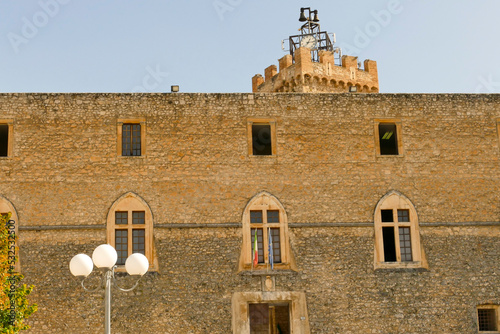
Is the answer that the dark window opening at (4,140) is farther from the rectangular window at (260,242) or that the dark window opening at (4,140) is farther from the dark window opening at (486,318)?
the dark window opening at (486,318)

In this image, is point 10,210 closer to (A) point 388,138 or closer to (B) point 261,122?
(B) point 261,122

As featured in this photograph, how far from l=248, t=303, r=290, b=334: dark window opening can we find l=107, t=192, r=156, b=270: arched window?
7094 millimetres

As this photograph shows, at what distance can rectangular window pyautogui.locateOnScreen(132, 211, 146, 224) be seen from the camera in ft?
66.1

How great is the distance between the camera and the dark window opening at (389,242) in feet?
69.2

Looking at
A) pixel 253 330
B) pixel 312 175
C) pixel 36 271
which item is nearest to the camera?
pixel 36 271

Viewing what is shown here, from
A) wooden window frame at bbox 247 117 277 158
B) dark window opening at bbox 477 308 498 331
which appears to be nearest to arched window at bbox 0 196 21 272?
wooden window frame at bbox 247 117 277 158

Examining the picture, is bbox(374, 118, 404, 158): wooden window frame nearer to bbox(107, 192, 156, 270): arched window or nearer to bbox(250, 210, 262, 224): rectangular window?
bbox(250, 210, 262, 224): rectangular window

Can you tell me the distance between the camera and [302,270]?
66.0ft

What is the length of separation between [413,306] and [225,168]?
21.8 ft

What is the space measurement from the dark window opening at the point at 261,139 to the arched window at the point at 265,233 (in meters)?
1.75

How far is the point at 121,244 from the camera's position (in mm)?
20000

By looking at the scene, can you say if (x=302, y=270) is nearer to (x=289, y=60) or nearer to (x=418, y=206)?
(x=418, y=206)

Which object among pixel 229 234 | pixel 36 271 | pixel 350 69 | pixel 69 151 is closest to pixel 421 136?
pixel 229 234

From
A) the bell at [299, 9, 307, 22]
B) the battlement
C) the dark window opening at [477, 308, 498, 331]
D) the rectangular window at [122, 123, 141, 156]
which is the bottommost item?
the dark window opening at [477, 308, 498, 331]
